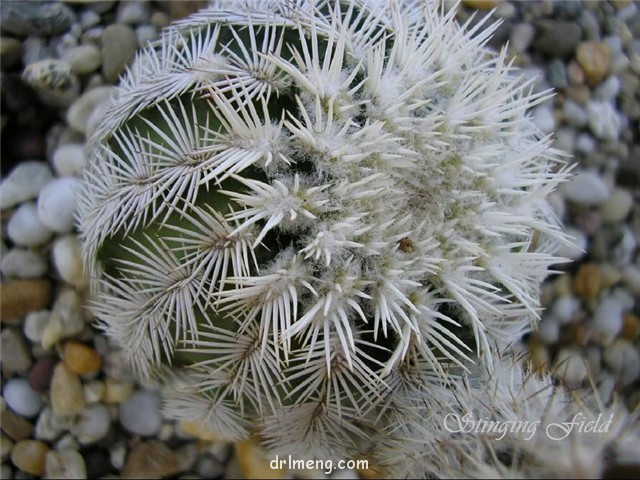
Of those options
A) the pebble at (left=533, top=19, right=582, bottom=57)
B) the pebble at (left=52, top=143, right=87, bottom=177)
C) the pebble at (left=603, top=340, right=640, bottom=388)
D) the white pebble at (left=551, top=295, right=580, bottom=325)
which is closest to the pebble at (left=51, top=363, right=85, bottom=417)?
the pebble at (left=52, top=143, right=87, bottom=177)

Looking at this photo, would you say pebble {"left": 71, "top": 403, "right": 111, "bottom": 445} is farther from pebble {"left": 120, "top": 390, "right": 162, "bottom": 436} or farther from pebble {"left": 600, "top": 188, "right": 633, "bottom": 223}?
pebble {"left": 600, "top": 188, "right": 633, "bottom": 223}

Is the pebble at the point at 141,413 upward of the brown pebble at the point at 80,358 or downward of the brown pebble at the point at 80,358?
downward

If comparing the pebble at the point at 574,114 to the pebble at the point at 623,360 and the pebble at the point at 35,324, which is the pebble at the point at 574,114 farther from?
the pebble at the point at 35,324

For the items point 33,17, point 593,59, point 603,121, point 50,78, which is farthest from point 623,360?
point 33,17

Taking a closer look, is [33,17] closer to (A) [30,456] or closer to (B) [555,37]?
(A) [30,456]

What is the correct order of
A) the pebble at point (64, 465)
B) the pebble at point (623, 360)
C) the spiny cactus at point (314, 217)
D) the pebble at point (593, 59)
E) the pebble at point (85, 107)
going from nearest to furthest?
the spiny cactus at point (314, 217) → the pebble at point (64, 465) → the pebble at point (85, 107) → the pebble at point (623, 360) → the pebble at point (593, 59)

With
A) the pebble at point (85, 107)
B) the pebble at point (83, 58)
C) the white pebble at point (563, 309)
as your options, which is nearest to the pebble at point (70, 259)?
the pebble at point (85, 107)
